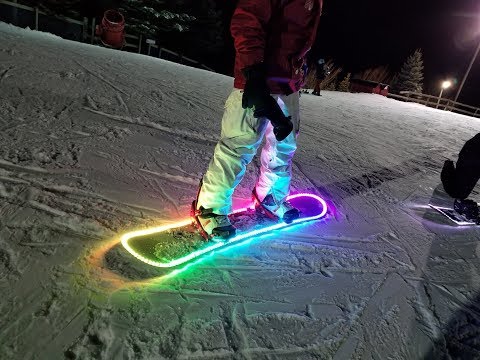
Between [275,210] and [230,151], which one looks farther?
[275,210]

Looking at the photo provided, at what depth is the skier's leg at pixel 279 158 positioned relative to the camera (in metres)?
2.58

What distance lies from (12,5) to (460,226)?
16102 millimetres

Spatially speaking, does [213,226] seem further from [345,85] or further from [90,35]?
[345,85]

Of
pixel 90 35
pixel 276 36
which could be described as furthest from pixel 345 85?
pixel 276 36

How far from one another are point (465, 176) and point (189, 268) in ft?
11.2

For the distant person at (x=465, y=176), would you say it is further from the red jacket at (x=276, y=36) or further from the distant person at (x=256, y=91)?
the red jacket at (x=276, y=36)

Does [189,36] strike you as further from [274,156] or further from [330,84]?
[274,156]

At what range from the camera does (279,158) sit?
8.99ft

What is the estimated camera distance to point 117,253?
2135 mm

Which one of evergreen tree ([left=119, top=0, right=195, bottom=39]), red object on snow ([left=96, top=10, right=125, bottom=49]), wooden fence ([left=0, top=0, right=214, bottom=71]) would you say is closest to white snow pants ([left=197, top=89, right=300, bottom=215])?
red object on snow ([left=96, top=10, right=125, bottom=49])

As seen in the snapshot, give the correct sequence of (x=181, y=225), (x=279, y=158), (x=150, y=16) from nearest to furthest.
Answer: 1. (x=181, y=225)
2. (x=279, y=158)
3. (x=150, y=16)

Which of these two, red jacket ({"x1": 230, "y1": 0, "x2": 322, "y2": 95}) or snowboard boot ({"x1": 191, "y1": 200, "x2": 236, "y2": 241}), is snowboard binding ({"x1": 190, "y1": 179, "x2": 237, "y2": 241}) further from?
red jacket ({"x1": 230, "y1": 0, "x2": 322, "y2": 95})

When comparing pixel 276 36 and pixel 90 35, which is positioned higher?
pixel 276 36

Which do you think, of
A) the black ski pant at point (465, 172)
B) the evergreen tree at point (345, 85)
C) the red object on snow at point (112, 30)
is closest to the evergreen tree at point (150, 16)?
the red object on snow at point (112, 30)
